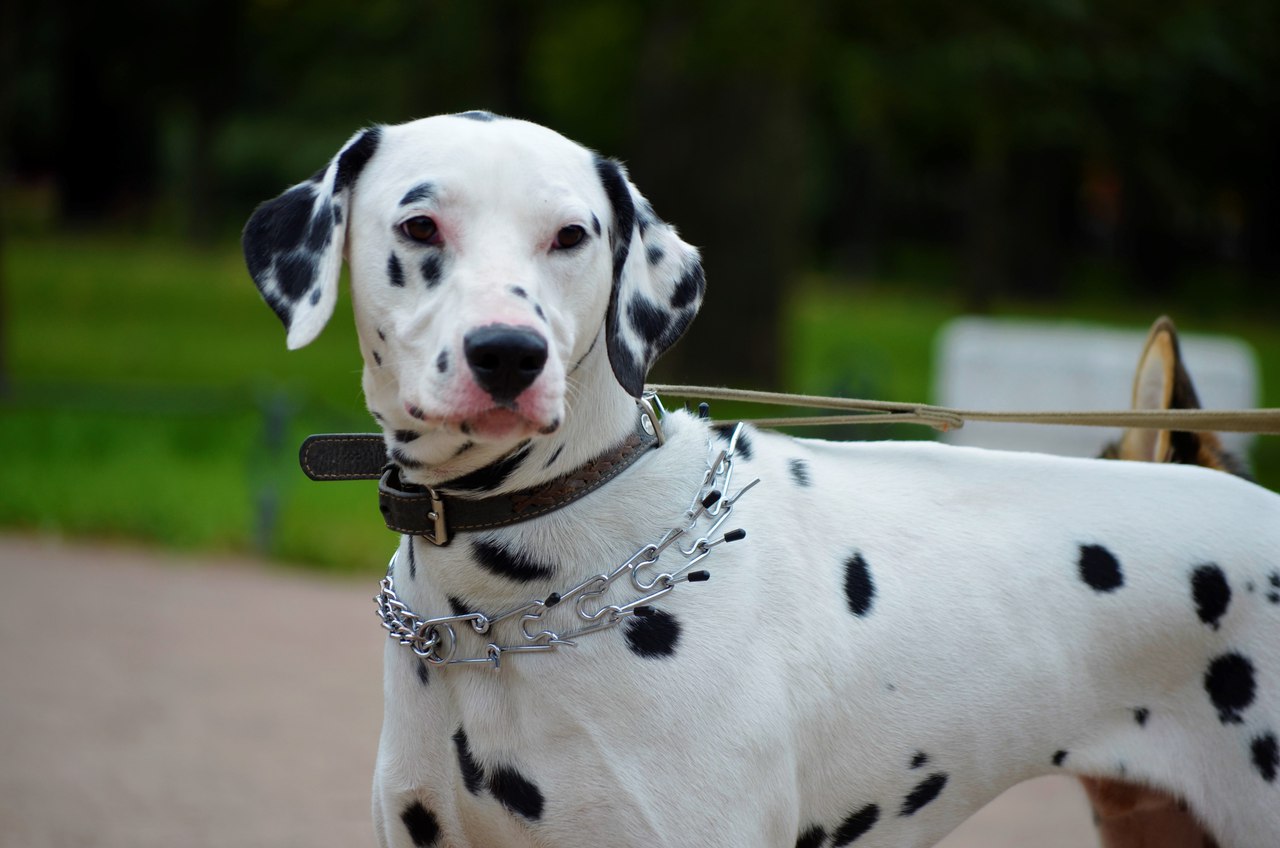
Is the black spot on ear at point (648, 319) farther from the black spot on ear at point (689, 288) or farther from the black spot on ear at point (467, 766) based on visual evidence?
the black spot on ear at point (467, 766)

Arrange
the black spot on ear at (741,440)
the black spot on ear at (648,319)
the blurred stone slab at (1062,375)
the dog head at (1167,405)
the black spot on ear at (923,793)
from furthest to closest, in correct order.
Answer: the blurred stone slab at (1062,375) → the dog head at (1167,405) → the black spot on ear at (741,440) → the black spot on ear at (923,793) → the black spot on ear at (648,319)

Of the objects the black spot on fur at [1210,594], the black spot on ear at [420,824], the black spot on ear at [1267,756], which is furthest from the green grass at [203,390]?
the black spot on ear at [1267,756]

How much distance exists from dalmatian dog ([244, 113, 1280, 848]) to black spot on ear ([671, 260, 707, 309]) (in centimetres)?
1

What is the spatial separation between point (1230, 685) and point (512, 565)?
159 cm

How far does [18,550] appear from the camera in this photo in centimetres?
939

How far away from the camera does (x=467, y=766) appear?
2.61 m

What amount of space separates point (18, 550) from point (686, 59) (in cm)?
655

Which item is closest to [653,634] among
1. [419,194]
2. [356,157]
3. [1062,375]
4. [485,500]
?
[485,500]

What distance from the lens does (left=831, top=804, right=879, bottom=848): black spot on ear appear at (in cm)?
284

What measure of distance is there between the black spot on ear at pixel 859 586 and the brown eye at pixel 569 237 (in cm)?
89

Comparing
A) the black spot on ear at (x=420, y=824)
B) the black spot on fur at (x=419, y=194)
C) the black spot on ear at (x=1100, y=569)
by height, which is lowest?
the black spot on ear at (x=420, y=824)

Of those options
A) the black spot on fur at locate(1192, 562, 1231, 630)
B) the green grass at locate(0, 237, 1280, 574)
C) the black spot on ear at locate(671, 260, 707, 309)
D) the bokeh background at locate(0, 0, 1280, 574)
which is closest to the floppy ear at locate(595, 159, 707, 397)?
the black spot on ear at locate(671, 260, 707, 309)

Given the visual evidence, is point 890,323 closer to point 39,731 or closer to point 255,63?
point 255,63

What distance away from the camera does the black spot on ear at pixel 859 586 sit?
284cm
